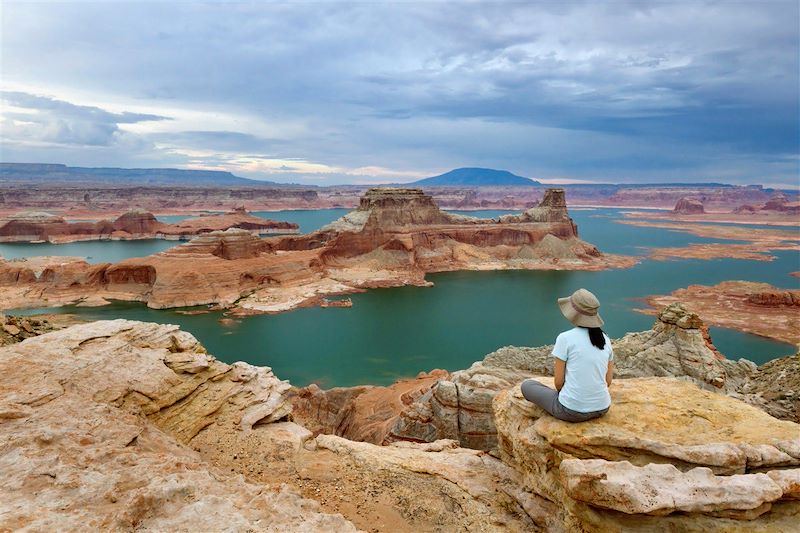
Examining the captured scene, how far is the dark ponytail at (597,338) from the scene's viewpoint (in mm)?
4934

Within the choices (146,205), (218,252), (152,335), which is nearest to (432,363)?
(152,335)

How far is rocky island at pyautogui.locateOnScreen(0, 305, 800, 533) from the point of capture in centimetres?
433

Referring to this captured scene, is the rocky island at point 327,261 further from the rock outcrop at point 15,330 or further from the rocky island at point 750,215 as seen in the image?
the rocky island at point 750,215

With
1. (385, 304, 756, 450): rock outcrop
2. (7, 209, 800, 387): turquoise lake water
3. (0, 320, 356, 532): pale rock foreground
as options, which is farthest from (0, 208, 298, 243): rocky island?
(0, 320, 356, 532): pale rock foreground

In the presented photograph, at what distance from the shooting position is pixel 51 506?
440 centimetres

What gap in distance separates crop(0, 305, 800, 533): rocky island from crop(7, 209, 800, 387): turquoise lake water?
12.8 m

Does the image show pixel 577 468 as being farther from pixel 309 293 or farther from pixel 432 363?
pixel 309 293

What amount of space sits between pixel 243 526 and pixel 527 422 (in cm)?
351

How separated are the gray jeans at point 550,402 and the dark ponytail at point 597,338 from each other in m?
0.79

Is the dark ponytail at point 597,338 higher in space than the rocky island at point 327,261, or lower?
higher

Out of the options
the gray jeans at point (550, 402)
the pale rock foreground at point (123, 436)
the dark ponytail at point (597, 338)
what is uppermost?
the dark ponytail at point (597, 338)

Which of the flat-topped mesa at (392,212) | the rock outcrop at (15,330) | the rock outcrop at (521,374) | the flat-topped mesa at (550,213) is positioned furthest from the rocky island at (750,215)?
the rock outcrop at (15,330)

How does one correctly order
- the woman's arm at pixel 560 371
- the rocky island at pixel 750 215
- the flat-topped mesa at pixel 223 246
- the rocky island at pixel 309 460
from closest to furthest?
the rocky island at pixel 309 460
the woman's arm at pixel 560 371
the flat-topped mesa at pixel 223 246
the rocky island at pixel 750 215

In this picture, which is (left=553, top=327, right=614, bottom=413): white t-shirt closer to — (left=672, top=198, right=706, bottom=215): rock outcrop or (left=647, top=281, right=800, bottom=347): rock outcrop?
(left=647, top=281, right=800, bottom=347): rock outcrop
